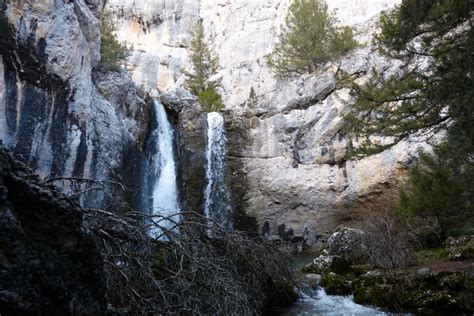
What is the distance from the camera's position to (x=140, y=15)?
1687 inches

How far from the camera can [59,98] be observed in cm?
1510

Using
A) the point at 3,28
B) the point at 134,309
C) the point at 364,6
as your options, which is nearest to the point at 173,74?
the point at 364,6

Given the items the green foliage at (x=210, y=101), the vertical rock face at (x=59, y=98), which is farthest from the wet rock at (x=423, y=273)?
the green foliage at (x=210, y=101)

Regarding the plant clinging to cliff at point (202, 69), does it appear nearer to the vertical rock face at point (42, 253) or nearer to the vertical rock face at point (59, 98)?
the vertical rock face at point (59, 98)

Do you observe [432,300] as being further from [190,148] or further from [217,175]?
[190,148]

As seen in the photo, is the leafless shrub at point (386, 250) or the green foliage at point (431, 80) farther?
the leafless shrub at point (386, 250)

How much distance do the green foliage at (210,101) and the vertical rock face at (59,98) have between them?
789 cm

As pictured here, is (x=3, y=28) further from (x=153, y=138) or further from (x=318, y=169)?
(x=318, y=169)

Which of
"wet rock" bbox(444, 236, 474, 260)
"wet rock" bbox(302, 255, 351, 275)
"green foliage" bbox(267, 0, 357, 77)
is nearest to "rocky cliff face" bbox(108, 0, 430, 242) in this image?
"green foliage" bbox(267, 0, 357, 77)

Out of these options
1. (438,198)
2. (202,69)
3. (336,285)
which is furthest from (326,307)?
(202,69)

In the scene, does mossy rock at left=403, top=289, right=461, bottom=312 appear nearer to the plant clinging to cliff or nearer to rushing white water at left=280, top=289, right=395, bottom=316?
rushing white water at left=280, top=289, right=395, bottom=316

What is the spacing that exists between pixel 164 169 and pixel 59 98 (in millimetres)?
6263

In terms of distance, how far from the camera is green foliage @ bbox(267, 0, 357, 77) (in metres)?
22.5

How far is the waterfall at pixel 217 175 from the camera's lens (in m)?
20.1
